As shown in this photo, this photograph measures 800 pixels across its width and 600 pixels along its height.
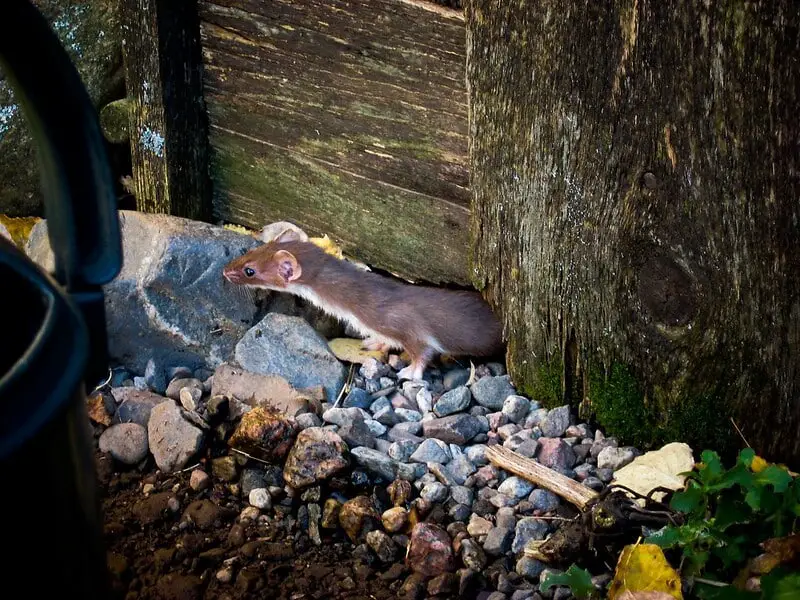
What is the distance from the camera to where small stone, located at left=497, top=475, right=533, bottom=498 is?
3.35 meters

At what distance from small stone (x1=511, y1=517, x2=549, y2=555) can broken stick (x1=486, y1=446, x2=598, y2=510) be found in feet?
0.47

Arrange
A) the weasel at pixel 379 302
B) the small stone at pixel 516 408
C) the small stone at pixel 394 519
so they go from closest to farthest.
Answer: the small stone at pixel 394 519 → the small stone at pixel 516 408 → the weasel at pixel 379 302

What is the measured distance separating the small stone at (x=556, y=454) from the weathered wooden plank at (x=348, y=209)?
0.96 meters

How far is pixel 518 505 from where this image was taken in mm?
3311

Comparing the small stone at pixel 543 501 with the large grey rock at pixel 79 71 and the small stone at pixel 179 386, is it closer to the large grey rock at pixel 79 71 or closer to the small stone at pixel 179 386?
the small stone at pixel 179 386

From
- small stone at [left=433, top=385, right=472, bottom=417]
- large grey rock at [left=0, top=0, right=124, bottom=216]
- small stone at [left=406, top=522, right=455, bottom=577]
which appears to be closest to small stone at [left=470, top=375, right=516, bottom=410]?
small stone at [left=433, top=385, right=472, bottom=417]

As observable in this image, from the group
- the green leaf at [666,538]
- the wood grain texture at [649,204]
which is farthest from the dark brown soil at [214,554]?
the wood grain texture at [649,204]

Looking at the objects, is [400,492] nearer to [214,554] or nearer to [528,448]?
[528,448]

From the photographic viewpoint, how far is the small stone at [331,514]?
129 inches

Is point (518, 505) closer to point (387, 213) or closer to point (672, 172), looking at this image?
point (672, 172)

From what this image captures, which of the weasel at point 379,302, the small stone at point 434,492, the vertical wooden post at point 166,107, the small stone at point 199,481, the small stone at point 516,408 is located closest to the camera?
the small stone at point 434,492

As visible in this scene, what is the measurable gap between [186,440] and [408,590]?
3.39 ft

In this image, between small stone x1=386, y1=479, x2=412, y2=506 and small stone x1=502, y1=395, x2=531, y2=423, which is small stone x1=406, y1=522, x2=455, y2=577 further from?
small stone x1=502, y1=395, x2=531, y2=423

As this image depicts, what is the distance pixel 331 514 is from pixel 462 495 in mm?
432
